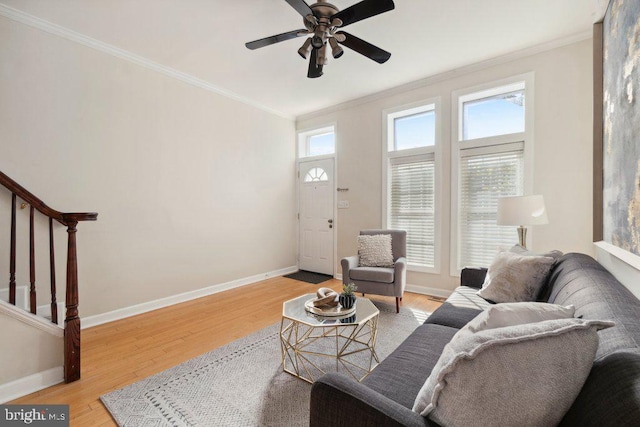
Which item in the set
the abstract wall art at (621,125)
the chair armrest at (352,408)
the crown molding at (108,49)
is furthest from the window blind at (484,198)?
the crown molding at (108,49)

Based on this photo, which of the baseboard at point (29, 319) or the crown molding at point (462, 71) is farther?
the crown molding at point (462, 71)

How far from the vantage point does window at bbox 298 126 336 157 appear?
16.7 feet

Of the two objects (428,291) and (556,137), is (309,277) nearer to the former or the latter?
(428,291)

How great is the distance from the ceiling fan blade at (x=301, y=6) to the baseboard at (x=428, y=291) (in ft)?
11.2

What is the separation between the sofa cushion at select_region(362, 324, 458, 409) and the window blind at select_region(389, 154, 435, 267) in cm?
241

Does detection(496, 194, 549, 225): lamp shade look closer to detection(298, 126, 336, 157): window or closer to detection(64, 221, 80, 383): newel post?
detection(298, 126, 336, 157): window

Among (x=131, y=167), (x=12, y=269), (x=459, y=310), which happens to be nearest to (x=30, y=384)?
(x=12, y=269)

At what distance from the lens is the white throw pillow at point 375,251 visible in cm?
357

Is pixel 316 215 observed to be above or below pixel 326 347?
above

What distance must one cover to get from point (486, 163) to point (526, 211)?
3.63 feet

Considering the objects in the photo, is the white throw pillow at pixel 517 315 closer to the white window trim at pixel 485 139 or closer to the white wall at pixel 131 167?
the white window trim at pixel 485 139

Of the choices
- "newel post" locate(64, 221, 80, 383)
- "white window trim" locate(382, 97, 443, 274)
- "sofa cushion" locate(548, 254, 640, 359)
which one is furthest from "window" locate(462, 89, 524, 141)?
"newel post" locate(64, 221, 80, 383)

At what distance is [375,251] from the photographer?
361 centimetres

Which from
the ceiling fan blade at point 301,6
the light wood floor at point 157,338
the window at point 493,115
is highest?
the ceiling fan blade at point 301,6
